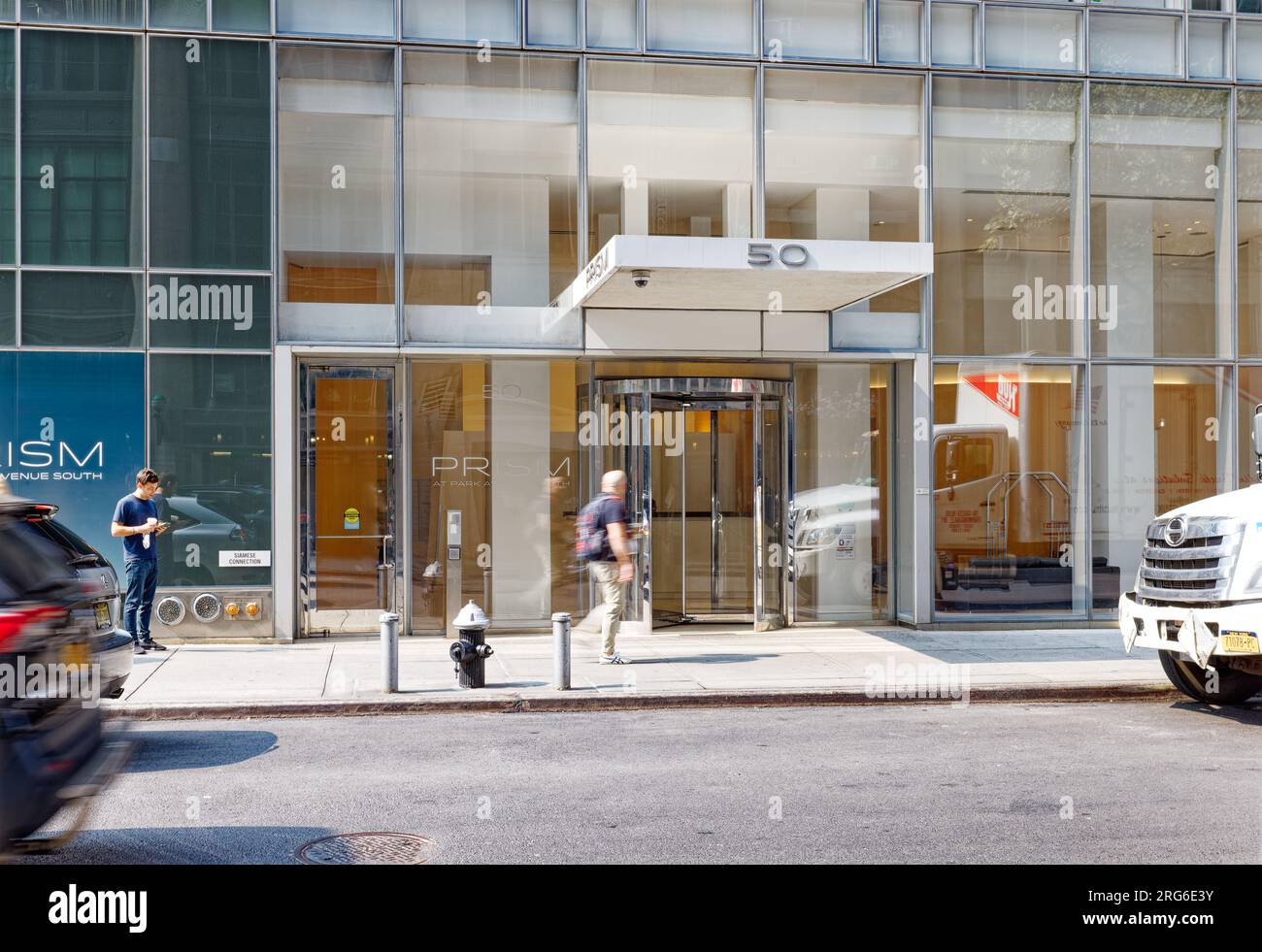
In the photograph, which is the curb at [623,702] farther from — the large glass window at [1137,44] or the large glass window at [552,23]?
the large glass window at [1137,44]

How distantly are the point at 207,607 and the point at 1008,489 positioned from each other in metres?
9.69

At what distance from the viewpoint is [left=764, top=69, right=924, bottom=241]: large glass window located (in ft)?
48.2

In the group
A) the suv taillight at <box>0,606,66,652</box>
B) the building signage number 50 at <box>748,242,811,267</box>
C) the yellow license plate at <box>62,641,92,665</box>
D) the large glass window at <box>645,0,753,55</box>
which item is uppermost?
the large glass window at <box>645,0,753,55</box>

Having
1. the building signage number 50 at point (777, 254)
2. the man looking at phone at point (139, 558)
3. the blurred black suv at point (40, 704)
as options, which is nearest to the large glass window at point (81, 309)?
the man looking at phone at point (139, 558)

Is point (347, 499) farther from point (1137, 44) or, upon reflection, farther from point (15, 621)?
point (1137, 44)

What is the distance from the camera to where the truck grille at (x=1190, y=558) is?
9062 mm

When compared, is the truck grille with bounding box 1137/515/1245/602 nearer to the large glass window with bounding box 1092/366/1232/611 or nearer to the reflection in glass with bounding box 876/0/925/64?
the large glass window with bounding box 1092/366/1232/611

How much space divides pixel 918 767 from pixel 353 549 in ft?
26.4

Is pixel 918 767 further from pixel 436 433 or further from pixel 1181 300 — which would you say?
pixel 1181 300

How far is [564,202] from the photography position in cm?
1441

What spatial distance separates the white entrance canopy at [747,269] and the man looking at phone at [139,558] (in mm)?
5196

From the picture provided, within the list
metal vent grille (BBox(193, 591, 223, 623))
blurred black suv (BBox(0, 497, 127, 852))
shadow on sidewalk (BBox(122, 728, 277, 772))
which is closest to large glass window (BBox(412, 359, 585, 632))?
metal vent grille (BBox(193, 591, 223, 623))

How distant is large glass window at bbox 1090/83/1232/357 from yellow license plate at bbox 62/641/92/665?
13004mm
